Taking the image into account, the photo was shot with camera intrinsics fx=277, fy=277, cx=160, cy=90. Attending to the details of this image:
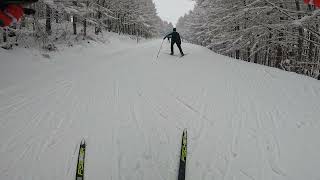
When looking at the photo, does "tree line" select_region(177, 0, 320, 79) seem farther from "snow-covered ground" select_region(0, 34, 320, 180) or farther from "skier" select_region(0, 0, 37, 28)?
"skier" select_region(0, 0, 37, 28)

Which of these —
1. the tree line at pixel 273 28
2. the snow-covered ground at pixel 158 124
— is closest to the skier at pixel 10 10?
the snow-covered ground at pixel 158 124

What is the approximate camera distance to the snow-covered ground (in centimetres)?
517

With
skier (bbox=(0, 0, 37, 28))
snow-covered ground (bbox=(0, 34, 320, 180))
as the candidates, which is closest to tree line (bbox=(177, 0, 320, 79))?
snow-covered ground (bbox=(0, 34, 320, 180))

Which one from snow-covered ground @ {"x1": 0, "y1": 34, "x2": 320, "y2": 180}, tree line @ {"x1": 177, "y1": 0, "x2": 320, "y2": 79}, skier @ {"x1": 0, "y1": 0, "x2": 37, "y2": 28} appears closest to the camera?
skier @ {"x1": 0, "y1": 0, "x2": 37, "y2": 28}

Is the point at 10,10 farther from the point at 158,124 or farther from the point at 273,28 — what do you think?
the point at 273,28

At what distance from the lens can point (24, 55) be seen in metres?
15.0

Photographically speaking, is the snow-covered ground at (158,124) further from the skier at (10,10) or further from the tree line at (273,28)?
the skier at (10,10)

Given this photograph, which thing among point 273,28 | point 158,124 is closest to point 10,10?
point 158,124

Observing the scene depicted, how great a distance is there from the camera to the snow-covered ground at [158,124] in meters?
5.17

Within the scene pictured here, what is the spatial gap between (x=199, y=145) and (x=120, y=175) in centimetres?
191

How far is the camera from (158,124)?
701cm

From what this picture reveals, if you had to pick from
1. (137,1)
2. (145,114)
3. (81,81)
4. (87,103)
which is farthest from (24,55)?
(137,1)

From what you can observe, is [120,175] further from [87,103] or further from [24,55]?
[24,55]

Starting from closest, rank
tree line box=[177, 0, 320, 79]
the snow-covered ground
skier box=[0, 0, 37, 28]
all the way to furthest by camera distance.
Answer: skier box=[0, 0, 37, 28]
the snow-covered ground
tree line box=[177, 0, 320, 79]
